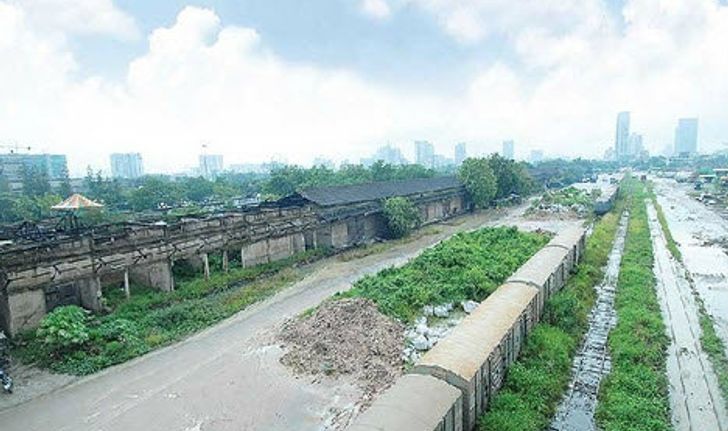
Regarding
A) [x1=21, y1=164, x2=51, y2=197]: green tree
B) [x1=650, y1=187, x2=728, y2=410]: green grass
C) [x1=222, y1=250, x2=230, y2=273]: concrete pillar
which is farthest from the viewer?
[x1=21, y1=164, x2=51, y2=197]: green tree

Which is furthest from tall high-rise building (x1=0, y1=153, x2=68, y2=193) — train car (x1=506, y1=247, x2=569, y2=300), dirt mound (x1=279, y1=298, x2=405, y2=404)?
train car (x1=506, y1=247, x2=569, y2=300)

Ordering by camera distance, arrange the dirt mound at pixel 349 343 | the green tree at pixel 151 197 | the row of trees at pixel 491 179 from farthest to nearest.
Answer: the green tree at pixel 151 197 < the row of trees at pixel 491 179 < the dirt mound at pixel 349 343

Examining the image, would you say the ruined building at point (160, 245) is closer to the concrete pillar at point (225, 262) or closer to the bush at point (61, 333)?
the concrete pillar at point (225, 262)

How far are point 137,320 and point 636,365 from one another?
65.1ft

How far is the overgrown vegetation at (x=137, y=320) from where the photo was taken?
17031 millimetres

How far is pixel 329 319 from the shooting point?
723 inches

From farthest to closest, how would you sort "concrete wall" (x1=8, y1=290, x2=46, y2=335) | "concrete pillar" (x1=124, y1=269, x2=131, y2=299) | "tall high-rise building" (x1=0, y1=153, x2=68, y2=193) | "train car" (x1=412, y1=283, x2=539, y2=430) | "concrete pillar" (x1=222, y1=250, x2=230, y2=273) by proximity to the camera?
"tall high-rise building" (x1=0, y1=153, x2=68, y2=193) → "concrete pillar" (x1=222, y1=250, x2=230, y2=273) → "concrete pillar" (x1=124, y1=269, x2=131, y2=299) → "concrete wall" (x1=8, y1=290, x2=46, y2=335) → "train car" (x1=412, y1=283, x2=539, y2=430)

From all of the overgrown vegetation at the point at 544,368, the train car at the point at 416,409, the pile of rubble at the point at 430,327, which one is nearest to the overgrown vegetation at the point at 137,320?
the pile of rubble at the point at 430,327

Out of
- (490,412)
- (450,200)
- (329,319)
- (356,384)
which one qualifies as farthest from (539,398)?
(450,200)

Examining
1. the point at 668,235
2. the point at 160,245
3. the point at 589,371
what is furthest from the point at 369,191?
the point at 589,371

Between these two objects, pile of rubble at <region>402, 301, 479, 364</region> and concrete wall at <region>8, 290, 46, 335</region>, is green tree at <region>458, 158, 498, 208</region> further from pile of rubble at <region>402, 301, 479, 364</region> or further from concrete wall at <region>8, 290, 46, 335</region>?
concrete wall at <region>8, 290, 46, 335</region>

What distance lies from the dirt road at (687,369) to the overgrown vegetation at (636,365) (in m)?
0.34

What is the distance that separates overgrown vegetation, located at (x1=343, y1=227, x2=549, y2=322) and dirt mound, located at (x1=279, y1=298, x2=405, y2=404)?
1422 mm

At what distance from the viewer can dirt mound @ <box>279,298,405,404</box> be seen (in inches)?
616
